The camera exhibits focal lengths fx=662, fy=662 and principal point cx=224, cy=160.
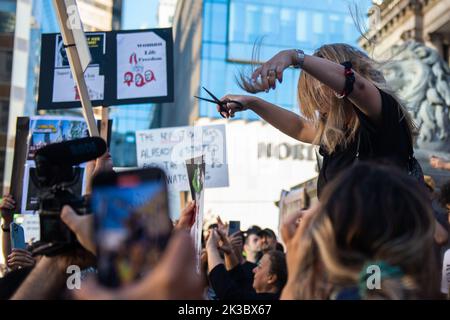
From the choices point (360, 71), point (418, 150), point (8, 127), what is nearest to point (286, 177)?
point (8, 127)

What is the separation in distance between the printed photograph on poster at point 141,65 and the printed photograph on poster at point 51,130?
1.83 ft

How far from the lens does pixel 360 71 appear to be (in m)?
2.79

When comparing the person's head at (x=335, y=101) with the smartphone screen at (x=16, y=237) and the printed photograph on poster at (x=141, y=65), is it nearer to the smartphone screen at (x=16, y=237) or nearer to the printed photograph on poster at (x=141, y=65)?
the smartphone screen at (x=16, y=237)

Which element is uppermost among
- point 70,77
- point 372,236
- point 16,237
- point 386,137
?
point 70,77

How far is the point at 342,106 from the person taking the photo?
275 cm

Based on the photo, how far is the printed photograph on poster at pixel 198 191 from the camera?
3810 millimetres

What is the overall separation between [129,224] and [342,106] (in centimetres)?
167

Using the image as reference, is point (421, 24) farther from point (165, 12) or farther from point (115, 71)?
point (165, 12)

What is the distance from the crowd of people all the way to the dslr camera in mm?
56

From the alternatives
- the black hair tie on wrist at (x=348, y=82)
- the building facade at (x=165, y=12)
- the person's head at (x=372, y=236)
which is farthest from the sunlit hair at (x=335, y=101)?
the building facade at (x=165, y=12)

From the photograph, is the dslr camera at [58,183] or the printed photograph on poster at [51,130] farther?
the printed photograph on poster at [51,130]

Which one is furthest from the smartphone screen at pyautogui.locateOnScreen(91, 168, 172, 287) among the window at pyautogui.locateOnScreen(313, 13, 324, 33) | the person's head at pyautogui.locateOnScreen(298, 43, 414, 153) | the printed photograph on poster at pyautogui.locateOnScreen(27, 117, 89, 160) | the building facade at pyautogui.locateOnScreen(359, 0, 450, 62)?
the window at pyautogui.locateOnScreen(313, 13, 324, 33)

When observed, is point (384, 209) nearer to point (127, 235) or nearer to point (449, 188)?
point (127, 235)

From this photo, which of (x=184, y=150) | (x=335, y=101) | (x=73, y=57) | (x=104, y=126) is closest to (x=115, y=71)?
(x=104, y=126)
